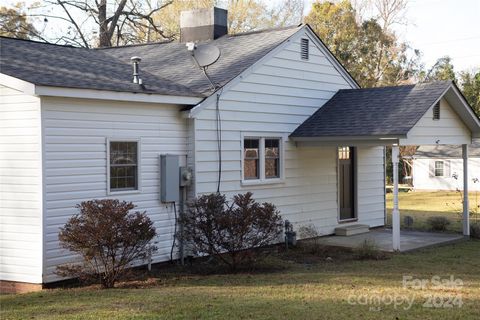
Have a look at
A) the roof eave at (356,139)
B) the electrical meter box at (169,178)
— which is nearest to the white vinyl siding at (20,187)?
the electrical meter box at (169,178)

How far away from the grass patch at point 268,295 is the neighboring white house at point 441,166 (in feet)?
96.2

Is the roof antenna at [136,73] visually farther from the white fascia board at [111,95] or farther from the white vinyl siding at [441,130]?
the white vinyl siding at [441,130]

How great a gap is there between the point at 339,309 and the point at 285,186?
7154 mm

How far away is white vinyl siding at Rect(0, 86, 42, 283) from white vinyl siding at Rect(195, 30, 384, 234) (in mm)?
3569

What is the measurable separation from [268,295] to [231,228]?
2469 millimetres

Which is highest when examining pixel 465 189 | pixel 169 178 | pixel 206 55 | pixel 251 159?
pixel 206 55

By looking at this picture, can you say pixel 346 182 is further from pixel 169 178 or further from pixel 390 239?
pixel 169 178

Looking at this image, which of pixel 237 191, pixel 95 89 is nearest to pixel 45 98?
pixel 95 89

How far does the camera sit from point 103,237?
9.86m

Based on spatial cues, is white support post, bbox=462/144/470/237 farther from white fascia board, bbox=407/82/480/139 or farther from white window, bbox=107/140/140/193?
white window, bbox=107/140/140/193

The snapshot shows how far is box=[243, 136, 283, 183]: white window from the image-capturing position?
14.4 metres

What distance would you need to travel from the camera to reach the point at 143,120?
39.7ft

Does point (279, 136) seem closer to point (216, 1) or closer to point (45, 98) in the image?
point (45, 98)

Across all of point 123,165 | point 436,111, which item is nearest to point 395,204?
point 436,111
